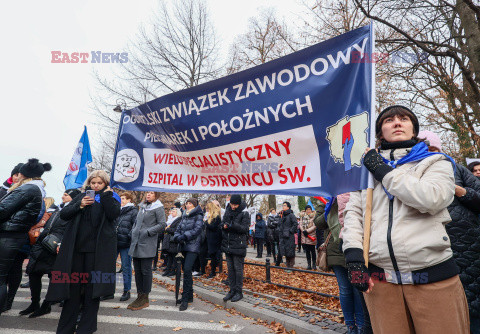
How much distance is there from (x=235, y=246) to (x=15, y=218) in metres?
3.45

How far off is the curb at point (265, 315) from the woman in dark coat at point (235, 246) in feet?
0.78

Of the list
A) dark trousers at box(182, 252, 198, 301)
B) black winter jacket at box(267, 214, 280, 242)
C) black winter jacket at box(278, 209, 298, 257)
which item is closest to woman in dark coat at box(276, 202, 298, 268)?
black winter jacket at box(278, 209, 298, 257)

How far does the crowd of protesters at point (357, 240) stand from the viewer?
1815 mm

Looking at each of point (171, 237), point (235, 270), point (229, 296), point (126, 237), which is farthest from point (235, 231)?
point (171, 237)

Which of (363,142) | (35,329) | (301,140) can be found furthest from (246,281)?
(363,142)

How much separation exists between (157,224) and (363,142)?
4.67 m

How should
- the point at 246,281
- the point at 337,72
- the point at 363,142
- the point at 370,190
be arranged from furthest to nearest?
1. the point at 246,281
2. the point at 337,72
3. the point at 363,142
4. the point at 370,190

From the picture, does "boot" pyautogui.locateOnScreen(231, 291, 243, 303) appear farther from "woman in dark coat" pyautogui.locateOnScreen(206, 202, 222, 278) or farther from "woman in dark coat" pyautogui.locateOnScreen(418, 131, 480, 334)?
"woman in dark coat" pyautogui.locateOnScreen(418, 131, 480, 334)

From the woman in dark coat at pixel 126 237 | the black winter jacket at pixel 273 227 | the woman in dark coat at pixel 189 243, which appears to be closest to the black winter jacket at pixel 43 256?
the woman in dark coat at pixel 126 237

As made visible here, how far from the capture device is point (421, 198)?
1.79m

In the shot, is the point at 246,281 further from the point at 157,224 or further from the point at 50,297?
the point at 50,297

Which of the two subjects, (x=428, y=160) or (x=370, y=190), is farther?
(x=370, y=190)

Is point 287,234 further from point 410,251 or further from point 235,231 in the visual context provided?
point 410,251

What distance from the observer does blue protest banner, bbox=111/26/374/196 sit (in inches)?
107
